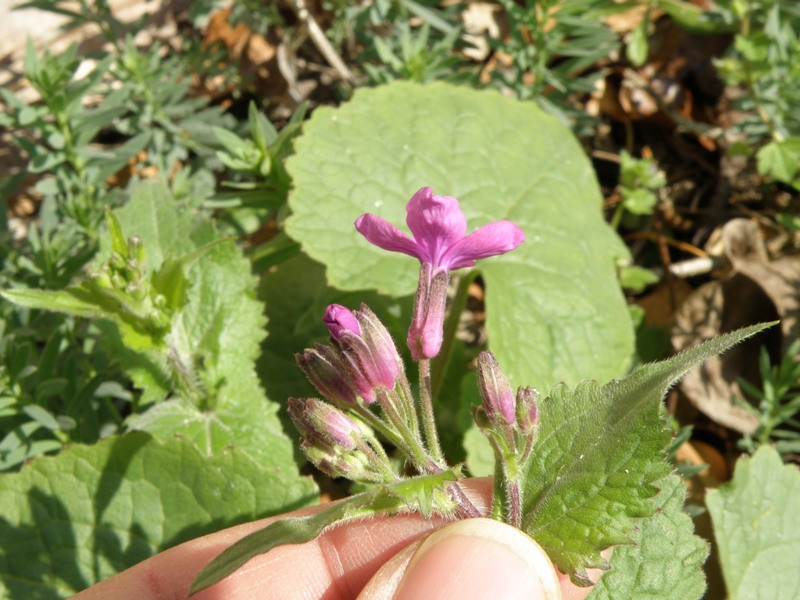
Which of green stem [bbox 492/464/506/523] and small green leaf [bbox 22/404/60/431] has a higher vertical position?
green stem [bbox 492/464/506/523]

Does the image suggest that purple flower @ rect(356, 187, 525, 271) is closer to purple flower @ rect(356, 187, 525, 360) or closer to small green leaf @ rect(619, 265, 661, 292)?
purple flower @ rect(356, 187, 525, 360)

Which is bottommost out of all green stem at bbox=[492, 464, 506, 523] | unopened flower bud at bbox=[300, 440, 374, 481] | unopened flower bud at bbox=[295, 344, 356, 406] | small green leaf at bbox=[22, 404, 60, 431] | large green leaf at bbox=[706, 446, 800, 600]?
large green leaf at bbox=[706, 446, 800, 600]

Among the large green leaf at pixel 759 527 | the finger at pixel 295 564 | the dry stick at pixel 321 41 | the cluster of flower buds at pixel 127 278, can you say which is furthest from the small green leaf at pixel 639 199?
the cluster of flower buds at pixel 127 278

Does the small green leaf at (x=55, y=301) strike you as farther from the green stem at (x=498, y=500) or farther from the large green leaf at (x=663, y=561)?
the large green leaf at (x=663, y=561)

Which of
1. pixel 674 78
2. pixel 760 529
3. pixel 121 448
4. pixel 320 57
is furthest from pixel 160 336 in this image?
pixel 674 78

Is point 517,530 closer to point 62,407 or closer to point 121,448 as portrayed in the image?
point 121,448

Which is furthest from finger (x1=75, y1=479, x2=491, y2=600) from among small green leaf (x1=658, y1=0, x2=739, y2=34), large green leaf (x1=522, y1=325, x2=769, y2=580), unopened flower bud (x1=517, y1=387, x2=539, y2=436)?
small green leaf (x1=658, y1=0, x2=739, y2=34)
